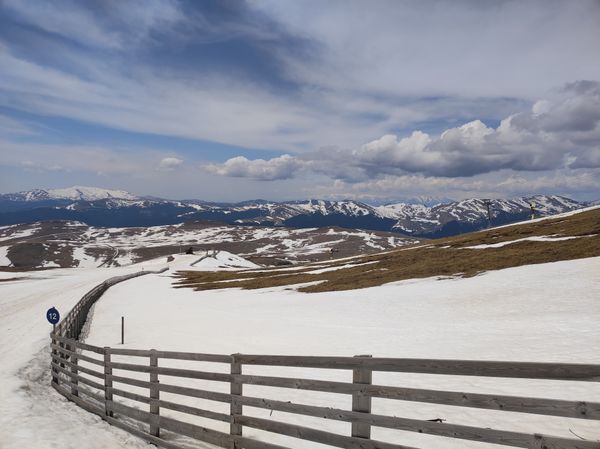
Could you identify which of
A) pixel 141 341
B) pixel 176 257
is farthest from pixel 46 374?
pixel 176 257

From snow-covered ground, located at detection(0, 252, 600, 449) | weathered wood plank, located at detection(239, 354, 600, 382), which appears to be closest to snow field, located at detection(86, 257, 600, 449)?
snow-covered ground, located at detection(0, 252, 600, 449)

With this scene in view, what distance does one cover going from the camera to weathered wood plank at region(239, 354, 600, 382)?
4.57m

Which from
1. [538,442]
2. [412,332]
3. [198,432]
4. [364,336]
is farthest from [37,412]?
[412,332]

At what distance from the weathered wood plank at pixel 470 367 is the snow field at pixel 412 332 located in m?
3.39

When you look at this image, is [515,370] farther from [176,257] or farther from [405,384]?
[176,257]

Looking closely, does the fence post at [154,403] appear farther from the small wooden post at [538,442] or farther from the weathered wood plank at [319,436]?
the small wooden post at [538,442]

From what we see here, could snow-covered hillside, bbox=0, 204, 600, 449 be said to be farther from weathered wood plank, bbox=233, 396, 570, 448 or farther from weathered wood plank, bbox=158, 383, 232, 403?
weathered wood plank, bbox=233, 396, 570, 448

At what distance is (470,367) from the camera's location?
17.6 ft

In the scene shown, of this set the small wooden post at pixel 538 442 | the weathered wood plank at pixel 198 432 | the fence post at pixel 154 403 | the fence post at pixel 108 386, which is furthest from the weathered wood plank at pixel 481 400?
the fence post at pixel 108 386

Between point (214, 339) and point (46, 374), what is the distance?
8.46 m

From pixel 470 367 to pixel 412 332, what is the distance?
17634 mm

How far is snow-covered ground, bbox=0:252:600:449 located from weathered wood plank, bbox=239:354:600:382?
11.1 ft

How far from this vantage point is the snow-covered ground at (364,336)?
416 inches

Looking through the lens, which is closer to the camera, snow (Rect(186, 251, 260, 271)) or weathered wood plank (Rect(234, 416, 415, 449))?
weathered wood plank (Rect(234, 416, 415, 449))
